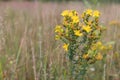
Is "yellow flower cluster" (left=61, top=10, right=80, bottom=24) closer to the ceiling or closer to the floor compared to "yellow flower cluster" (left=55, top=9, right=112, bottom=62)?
closer to the ceiling

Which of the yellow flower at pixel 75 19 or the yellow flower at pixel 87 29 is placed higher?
the yellow flower at pixel 75 19

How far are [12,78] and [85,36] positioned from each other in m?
0.49

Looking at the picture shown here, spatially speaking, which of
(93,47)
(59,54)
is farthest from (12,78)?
(93,47)

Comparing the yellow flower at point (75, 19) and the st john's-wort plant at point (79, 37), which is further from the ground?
the yellow flower at point (75, 19)

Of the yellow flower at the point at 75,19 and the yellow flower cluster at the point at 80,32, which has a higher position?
the yellow flower at the point at 75,19

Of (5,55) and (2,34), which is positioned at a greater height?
(2,34)

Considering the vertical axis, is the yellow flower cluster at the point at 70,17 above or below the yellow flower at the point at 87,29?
above

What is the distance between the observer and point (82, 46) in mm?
1524

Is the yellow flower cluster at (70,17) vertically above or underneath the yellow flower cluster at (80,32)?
above

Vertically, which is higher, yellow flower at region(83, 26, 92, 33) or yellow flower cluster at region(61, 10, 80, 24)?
yellow flower cluster at region(61, 10, 80, 24)

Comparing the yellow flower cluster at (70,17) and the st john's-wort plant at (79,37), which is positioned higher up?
the yellow flower cluster at (70,17)

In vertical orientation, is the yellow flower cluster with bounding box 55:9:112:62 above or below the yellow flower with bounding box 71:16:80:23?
below

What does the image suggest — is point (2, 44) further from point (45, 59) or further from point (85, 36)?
point (85, 36)

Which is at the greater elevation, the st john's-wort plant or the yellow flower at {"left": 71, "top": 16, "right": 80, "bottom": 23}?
the yellow flower at {"left": 71, "top": 16, "right": 80, "bottom": 23}
